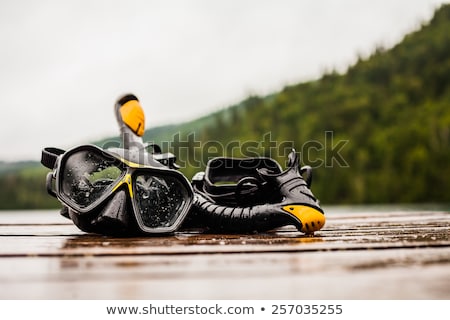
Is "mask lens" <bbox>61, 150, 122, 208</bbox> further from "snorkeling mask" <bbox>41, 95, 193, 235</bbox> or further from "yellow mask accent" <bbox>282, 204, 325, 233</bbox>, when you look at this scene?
"yellow mask accent" <bbox>282, 204, 325, 233</bbox>

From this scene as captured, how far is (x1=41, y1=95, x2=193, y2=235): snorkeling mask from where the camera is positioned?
1.73 meters

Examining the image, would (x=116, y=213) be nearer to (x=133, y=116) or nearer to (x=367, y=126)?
(x=133, y=116)

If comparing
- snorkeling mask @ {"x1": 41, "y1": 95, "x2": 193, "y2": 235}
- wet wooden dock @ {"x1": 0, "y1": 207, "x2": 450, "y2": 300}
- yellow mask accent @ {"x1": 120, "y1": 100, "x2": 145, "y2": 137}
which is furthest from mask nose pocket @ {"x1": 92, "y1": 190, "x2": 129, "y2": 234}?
yellow mask accent @ {"x1": 120, "y1": 100, "x2": 145, "y2": 137}

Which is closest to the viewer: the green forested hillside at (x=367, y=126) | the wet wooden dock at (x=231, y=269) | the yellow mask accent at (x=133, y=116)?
the wet wooden dock at (x=231, y=269)

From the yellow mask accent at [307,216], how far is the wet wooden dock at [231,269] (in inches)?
5.7

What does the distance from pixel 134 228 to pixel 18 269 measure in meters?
0.61

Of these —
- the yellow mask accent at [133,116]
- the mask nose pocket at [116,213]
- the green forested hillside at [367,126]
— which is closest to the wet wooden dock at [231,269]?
the mask nose pocket at [116,213]

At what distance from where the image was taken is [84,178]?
1779mm

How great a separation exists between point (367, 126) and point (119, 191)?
35887 mm

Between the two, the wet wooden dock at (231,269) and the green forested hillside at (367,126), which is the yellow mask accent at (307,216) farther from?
the green forested hillside at (367,126)

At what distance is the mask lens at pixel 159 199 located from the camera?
5.84ft

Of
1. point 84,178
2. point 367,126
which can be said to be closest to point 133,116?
point 84,178

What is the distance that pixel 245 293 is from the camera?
36.9 inches
